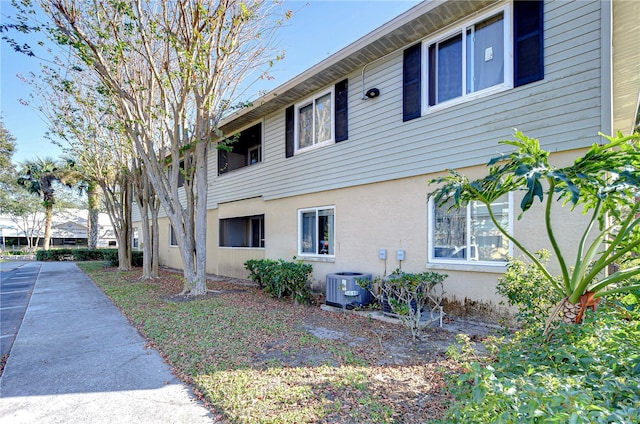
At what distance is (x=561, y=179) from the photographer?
2.11m

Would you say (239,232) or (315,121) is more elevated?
(315,121)

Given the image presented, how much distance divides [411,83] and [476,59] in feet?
4.15

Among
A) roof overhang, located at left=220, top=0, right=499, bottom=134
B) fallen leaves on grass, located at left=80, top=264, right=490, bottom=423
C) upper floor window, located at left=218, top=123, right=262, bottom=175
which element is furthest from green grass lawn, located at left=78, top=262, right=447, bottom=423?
upper floor window, located at left=218, top=123, right=262, bottom=175

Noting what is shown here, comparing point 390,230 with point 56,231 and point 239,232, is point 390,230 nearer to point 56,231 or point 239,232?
point 239,232

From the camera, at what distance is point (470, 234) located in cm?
602

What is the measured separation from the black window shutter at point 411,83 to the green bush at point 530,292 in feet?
12.6

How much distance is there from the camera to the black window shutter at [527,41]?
527 centimetres

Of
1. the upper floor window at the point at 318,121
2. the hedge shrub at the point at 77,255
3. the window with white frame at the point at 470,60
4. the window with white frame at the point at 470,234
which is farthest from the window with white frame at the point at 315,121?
the hedge shrub at the point at 77,255

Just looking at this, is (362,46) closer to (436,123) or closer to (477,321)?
(436,123)

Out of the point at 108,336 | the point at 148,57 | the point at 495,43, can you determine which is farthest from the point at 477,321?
the point at 148,57

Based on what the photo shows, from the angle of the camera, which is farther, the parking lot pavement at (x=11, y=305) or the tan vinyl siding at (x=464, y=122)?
the parking lot pavement at (x=11, y=305)

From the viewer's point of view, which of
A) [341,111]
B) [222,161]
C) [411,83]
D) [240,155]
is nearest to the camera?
[411,83]

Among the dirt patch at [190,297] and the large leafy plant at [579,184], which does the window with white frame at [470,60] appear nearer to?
the large leafy plant at [579,184]

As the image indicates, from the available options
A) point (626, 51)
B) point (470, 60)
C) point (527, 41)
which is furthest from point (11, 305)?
point (626, 51)
